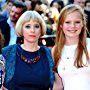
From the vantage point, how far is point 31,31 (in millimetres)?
3314

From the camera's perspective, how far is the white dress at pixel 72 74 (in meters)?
3.33

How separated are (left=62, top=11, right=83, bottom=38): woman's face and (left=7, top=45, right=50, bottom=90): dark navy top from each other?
37 centimetres

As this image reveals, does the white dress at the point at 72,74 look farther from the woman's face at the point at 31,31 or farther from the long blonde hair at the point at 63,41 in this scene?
the woman's face at the point at 31,31

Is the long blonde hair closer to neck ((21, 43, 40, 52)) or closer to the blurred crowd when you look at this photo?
neck ((21, 43, 40, 52))

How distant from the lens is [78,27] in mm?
3465

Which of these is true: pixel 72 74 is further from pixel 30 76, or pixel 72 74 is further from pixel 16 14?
pixel 16 14

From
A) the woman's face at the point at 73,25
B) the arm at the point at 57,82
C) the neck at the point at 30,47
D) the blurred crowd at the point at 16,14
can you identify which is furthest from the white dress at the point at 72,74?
the blurred crowd at the point at 16,14

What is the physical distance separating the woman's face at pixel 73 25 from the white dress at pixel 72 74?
15cm

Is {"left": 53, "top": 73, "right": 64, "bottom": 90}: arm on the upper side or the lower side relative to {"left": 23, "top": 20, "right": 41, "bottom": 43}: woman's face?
lower

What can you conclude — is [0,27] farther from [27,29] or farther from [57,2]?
[57,2]

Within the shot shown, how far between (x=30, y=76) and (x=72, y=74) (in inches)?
15.8

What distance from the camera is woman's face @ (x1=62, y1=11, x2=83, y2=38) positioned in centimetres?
345

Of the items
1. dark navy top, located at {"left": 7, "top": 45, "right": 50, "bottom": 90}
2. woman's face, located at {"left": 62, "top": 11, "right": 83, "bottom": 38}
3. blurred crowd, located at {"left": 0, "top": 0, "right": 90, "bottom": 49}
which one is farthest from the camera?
blurred crowd, located at {"left": 0, "top": 0, "right": 90, "bottom": 49}

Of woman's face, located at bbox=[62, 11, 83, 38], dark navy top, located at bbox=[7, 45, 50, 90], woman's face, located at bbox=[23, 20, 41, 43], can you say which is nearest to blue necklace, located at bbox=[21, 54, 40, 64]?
dark navy top, located at bbox=[7, 45, 50, 90]
